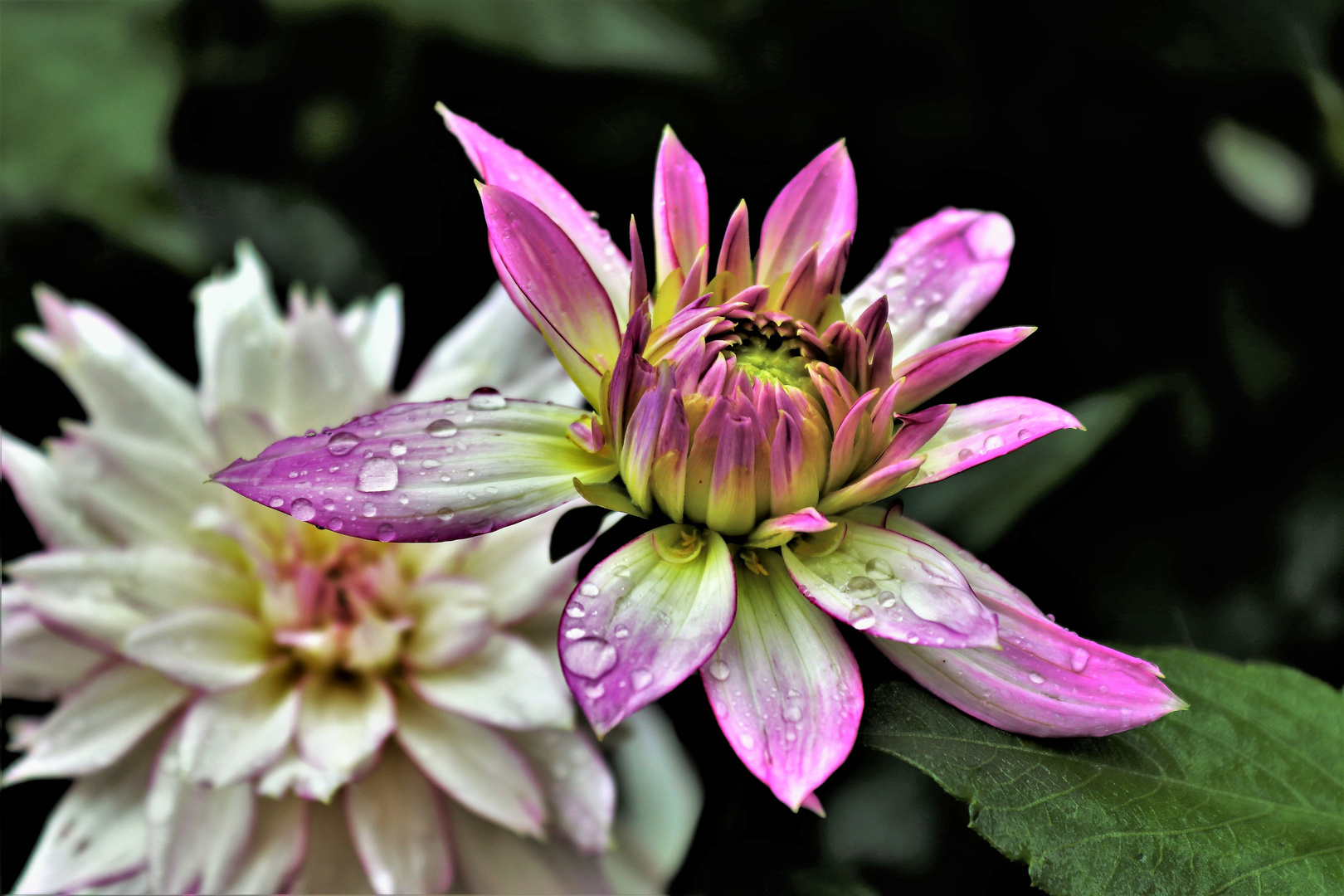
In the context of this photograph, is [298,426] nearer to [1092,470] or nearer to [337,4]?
[337,4]

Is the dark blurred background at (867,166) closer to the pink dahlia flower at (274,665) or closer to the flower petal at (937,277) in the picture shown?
the pink dahlia flower at (274,665)

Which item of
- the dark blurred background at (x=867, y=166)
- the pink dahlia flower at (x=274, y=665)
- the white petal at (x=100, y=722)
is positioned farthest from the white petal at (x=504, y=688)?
the dark blurred background at (x=867, y=166)

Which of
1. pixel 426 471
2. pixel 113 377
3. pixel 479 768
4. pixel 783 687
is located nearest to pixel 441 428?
pixel 426 471

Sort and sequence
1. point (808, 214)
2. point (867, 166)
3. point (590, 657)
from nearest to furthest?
1. point (590, 657)
2. point (808, 214)
3. point (867, 166)

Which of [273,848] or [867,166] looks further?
[867,166]

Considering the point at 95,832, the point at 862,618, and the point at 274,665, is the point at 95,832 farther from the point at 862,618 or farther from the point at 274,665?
the point at 862,618
